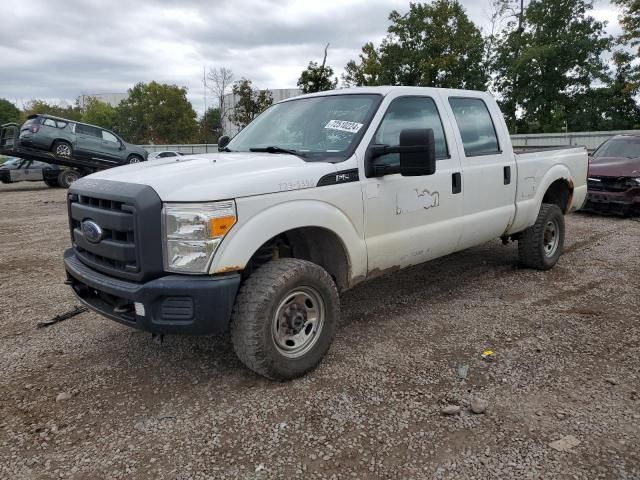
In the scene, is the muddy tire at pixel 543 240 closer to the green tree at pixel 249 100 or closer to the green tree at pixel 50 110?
the green tree at pixel 249 100

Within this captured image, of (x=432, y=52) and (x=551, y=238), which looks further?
(x=432, y=52)

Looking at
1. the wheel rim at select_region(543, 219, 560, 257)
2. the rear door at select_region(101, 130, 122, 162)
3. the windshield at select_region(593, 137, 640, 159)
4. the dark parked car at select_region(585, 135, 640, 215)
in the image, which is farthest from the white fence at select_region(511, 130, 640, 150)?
the rear door at select_region(101, 130, 122, 162)

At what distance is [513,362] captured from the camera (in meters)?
3.52

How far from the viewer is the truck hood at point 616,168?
361 inches

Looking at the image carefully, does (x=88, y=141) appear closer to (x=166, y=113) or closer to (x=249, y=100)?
(x=249, y=100)

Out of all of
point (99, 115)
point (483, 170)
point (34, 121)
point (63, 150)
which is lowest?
point (483, 170)

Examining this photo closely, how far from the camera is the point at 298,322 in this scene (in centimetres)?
331

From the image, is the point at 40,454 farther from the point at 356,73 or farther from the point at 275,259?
the point at 356,73

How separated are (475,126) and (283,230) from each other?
2595 mm

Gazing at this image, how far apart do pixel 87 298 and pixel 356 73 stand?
3704 centimetres

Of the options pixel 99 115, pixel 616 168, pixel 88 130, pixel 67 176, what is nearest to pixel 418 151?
pixel 616 168

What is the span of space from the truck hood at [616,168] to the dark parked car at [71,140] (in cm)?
1564

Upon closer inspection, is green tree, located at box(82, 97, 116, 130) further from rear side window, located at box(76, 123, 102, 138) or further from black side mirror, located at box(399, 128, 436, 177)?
black side mirror, located at box(399, 128, 436, 177)

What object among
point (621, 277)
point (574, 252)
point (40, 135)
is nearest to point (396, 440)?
point (621, 277)
